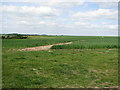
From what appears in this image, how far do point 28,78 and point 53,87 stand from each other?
1.40m

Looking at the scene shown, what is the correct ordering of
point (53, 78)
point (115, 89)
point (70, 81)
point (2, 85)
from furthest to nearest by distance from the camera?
1. point (53, 78)
2. point (70, 81)
3. point (2, 85)
4. point (115, 89)

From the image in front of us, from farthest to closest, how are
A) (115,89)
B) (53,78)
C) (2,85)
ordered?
1. (53,78)
2. (2,85)
3. (115,89)

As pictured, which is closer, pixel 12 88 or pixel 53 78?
pixel 12 88

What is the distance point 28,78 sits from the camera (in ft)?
19.1

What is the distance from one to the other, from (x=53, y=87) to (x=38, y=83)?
0.67m

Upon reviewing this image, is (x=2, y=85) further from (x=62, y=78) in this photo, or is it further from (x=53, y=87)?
(x=62, y=78)

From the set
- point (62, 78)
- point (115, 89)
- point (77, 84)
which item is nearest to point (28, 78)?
point (62, 78)

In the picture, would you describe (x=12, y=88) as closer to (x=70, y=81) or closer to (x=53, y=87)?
(x=53, y=87)

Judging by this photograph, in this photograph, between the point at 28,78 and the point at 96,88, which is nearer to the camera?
the point at 96,88

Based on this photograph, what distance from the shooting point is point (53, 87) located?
4.88 meters

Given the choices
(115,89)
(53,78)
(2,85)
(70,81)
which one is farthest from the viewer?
(53,78)

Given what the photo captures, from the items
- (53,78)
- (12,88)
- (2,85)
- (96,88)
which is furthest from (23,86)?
(96,88)

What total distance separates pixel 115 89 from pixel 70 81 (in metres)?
1.60

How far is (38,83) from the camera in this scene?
5266 millimetres
